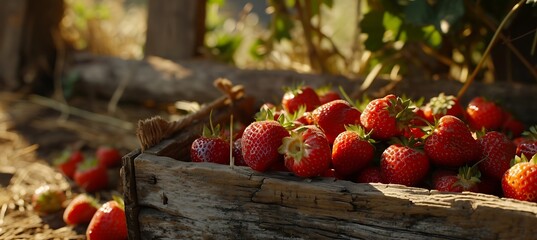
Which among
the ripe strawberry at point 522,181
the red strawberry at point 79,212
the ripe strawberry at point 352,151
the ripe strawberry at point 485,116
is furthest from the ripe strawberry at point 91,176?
the ripe strawberry at point 522,181

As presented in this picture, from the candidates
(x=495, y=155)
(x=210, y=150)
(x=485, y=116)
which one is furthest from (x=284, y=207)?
(x=485, y=116)

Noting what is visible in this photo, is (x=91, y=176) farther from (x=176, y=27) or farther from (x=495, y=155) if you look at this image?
(x=495, y=155)

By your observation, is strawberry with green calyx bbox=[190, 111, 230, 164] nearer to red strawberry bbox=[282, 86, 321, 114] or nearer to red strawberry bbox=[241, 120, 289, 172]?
red strawberry bbox=[241, 120, 289, 172]

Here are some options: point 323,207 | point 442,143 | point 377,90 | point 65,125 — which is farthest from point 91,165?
point 442,143

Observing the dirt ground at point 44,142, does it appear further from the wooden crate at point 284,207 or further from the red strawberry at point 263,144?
the red strawberry at point 263,144

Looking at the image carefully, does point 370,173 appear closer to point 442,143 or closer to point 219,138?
point 442,143

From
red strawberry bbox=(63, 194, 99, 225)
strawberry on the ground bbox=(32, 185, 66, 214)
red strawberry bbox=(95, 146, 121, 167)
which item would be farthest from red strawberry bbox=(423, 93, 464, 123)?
red strawberry bbox=(95, 146, 121, 167)
